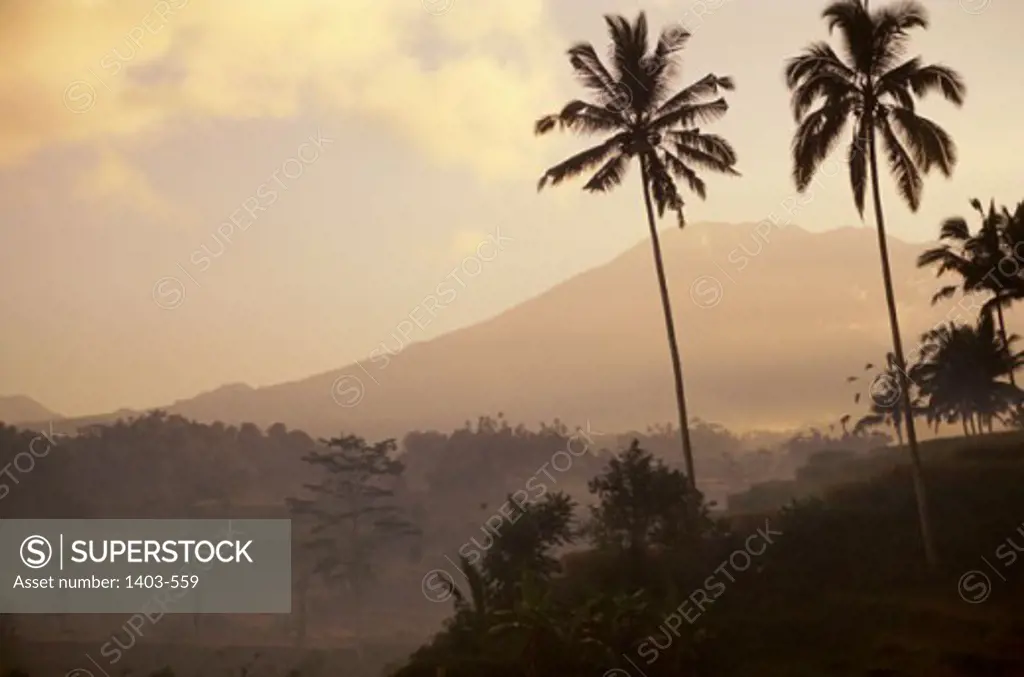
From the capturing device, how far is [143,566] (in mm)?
76625

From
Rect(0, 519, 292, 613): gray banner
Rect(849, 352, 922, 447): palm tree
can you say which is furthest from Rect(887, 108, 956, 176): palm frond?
Rect(0, 519, 292, 613): gray banner

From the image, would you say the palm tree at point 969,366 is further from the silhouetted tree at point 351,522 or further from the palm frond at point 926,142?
the silhouetted tree at point 351,522

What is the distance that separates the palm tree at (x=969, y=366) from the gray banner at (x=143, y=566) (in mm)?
49061

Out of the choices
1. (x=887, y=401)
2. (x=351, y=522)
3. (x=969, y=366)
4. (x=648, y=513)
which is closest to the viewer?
(x=648, y=513)

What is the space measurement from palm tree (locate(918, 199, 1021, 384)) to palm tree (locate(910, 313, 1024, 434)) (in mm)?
5882

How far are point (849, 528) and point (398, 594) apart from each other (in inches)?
2557

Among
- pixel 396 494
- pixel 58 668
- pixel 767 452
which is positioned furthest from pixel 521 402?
pixel 58 668

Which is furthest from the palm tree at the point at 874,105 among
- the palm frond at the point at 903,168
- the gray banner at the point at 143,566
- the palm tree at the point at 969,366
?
the gray banner at the point at 143,566

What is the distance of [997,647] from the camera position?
19.1 metres

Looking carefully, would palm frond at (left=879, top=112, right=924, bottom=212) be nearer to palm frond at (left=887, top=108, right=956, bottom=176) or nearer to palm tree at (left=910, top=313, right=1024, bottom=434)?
palm frond at (left=887, top=108, right=956, bottom=176)

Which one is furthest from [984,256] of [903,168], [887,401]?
[887,401]

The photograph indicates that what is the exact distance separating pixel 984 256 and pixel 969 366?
16.2 metres

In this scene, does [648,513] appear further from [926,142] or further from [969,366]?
[969,366]

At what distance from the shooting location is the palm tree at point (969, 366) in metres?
41.4
